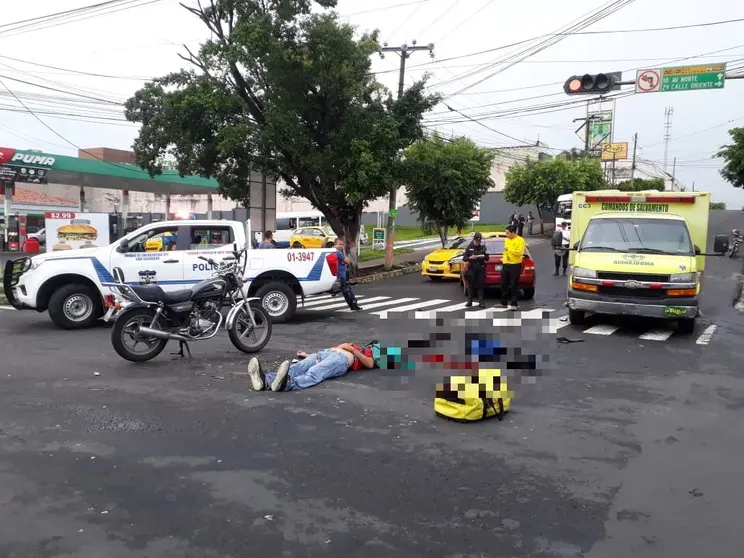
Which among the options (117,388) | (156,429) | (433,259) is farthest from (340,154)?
(156,429)

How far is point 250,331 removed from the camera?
9164mm

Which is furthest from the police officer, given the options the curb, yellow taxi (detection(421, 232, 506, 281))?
the curb

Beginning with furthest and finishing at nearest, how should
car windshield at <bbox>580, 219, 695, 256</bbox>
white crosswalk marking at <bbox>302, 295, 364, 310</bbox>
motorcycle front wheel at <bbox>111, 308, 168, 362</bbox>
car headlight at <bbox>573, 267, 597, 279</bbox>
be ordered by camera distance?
white crosswalk marking at <bbox>302, 295, 364, 310</bbox> < car windshield at <bbox>580, 219, 695, 256</bbox> < car headlight at <bbox>573, 267, 597, 279</bbox> < motorcycle front wheel at <bbox>111, 308, 168, 362</bbox>

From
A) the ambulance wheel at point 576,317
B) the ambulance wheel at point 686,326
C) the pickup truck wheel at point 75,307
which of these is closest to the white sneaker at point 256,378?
the pickup truck wheel at point 75,307

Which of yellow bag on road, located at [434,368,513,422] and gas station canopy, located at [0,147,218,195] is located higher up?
gas station canopy, located at [0,147,218,195]

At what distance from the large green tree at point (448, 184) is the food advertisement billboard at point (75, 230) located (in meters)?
12.8

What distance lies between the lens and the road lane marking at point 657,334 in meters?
10.6

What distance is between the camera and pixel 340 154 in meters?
19.7

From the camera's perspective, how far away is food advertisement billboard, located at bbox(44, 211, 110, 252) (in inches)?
998

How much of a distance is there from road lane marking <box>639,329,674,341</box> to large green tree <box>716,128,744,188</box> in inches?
942

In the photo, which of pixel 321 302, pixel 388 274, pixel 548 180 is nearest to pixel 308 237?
pixel 388 274

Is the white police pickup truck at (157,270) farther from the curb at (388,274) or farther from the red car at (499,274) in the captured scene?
the curb at (388,274)

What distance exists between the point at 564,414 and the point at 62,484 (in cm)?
458

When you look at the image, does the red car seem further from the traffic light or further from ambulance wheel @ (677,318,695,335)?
ambulance wheel @ (677,318,695,335)
